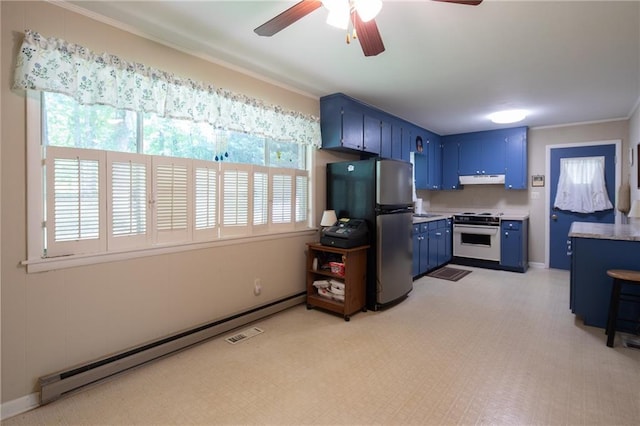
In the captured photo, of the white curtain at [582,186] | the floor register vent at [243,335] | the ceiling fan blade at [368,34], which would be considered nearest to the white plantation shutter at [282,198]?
the floor register vent at [243,335]

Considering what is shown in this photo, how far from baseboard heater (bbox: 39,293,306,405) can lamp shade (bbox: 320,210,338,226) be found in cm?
116

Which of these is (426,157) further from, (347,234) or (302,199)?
(347,234)

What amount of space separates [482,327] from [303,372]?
6.00 ft

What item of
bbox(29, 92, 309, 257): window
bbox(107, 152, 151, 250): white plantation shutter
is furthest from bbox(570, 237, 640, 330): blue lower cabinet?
bbox(107, 152, 151, 250): white plantation shutter

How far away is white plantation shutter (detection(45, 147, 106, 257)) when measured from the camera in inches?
76.0

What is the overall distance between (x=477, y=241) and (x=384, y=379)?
4032 millimetres

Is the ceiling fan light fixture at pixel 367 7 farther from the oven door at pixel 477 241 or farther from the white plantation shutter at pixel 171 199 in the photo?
the oven door at pixel 477 241

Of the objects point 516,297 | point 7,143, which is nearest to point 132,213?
point 7,143

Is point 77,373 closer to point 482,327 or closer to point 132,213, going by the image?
point 132,213

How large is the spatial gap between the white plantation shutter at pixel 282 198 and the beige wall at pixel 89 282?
1.50 ft

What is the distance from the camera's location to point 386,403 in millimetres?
1878

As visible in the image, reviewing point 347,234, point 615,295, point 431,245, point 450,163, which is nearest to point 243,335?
point 347,234

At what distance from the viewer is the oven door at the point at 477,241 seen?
5.17m

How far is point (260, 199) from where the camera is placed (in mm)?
3211
